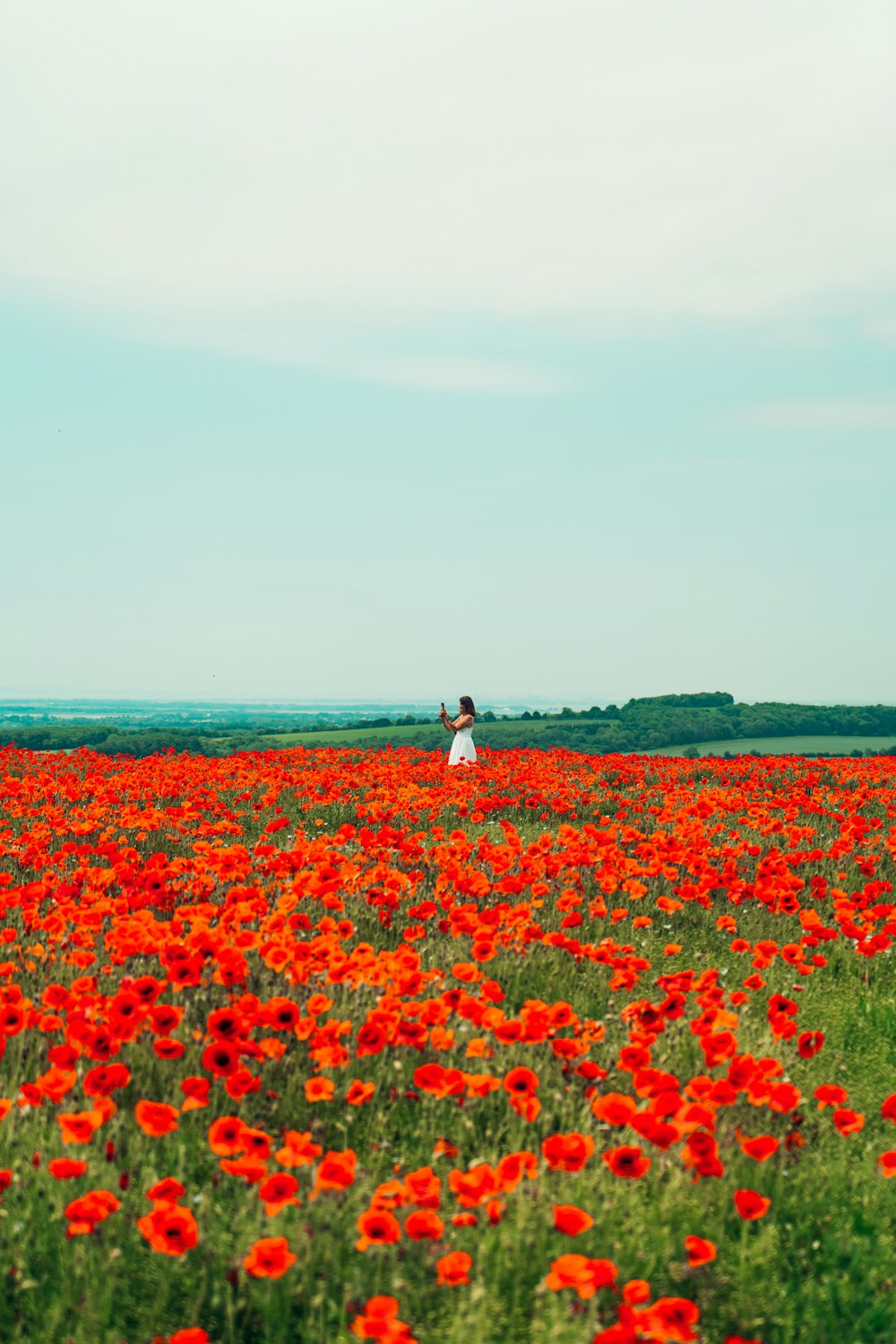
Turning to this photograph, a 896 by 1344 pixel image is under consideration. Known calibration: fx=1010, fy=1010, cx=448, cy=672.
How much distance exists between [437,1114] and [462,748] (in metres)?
14.2

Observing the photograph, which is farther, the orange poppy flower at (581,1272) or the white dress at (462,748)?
the white dress at (462,748)

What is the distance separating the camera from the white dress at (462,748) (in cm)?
1850

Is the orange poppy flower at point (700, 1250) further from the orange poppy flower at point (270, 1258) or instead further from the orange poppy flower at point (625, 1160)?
the orange poppy flower at point (270, 1258)

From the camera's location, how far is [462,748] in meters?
18.7

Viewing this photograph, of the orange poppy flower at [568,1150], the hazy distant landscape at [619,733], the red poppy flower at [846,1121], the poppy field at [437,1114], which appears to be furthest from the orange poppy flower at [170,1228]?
the hazy distant landscape at [619,733]

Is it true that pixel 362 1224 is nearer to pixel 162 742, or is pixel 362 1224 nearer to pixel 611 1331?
pixel 611 1331

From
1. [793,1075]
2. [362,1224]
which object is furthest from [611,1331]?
[793,1075]

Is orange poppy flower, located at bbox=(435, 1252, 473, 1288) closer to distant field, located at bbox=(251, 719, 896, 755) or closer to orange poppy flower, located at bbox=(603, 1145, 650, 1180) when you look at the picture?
orange poppy flower, located at bbox=(603, 1145, 650, 1180)

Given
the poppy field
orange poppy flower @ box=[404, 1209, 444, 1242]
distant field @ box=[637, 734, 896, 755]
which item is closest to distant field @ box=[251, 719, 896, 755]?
distant field @ box=[637, 734, 896, 755]

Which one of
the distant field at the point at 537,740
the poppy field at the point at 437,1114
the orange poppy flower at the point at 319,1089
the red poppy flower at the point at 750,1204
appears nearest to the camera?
the poppy field at the point at 437,1114

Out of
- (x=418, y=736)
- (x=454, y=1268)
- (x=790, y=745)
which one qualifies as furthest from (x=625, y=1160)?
(x=790, y=745)

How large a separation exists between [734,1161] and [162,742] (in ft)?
77.9

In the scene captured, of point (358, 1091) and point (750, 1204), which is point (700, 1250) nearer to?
point (750, 1204)

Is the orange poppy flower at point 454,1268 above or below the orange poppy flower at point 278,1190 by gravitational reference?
below
